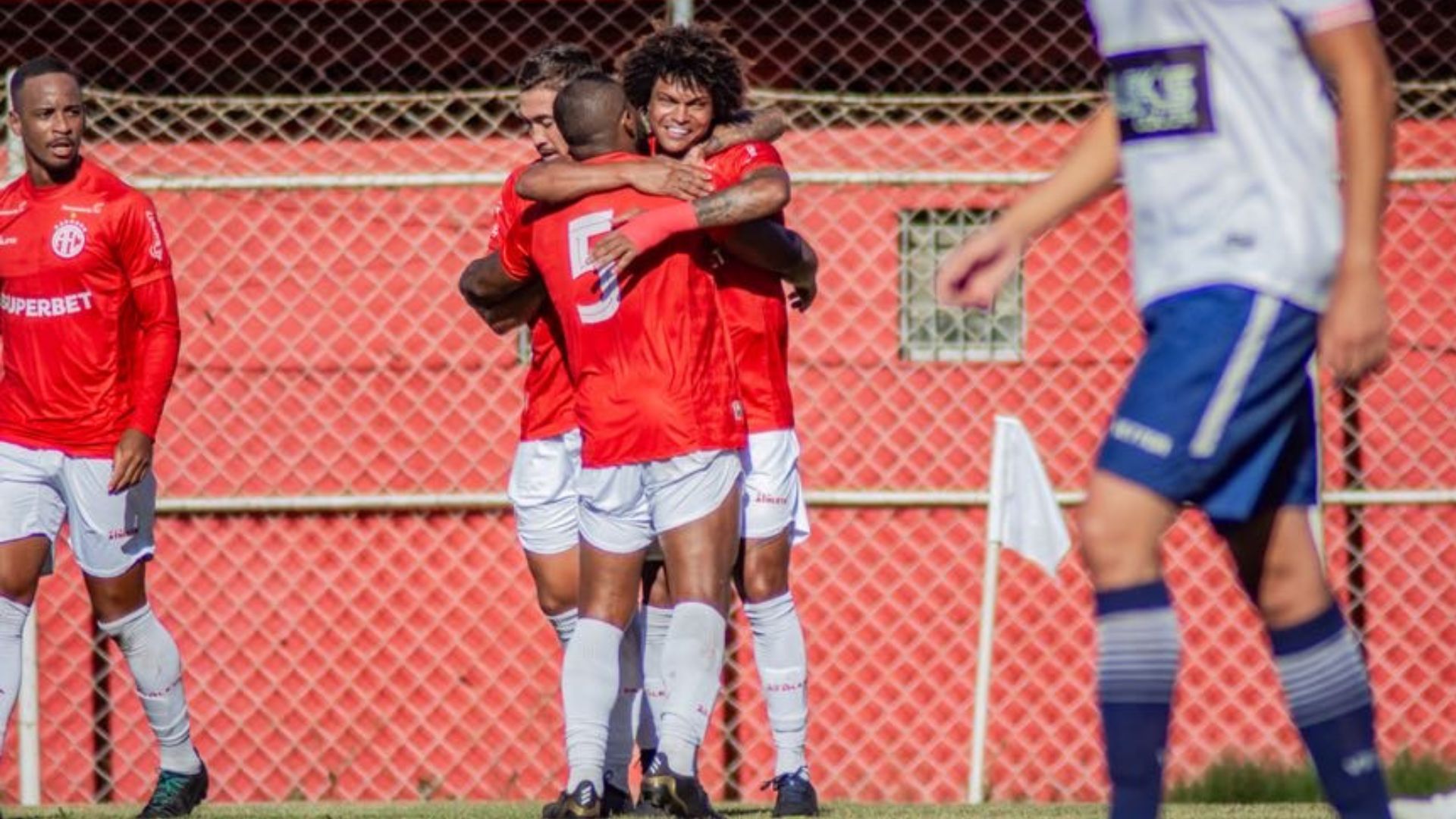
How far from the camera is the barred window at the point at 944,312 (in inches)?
352

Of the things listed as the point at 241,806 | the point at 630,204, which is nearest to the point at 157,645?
the point at 241,806

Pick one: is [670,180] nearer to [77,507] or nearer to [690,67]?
[690,67]

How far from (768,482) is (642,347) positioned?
86cm

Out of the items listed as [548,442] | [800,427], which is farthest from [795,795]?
[800,427]

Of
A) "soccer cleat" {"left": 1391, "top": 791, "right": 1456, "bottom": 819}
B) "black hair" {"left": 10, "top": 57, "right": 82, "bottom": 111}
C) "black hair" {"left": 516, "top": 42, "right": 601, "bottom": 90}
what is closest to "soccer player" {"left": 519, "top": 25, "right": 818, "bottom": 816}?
"black hair" {"left": 516, "top": 42, "right": 601, "bottom": 90}

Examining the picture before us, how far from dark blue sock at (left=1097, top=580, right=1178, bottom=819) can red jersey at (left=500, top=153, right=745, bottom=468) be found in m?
1.74

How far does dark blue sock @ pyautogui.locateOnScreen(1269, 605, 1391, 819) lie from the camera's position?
11.4ft

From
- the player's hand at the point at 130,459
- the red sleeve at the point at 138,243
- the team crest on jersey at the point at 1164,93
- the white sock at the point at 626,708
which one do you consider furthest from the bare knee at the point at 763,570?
the team crest on jersey at the point at 1164,93

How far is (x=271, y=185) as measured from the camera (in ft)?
26.0

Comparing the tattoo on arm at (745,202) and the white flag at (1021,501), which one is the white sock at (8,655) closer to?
the tattoo on arm at (745,202)

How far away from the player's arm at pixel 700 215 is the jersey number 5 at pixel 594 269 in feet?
0.24

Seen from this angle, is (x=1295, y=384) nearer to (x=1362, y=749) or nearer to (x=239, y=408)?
(x=1362, y=749)

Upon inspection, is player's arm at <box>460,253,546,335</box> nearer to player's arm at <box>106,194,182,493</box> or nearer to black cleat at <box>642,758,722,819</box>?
player's arm at <box>106,194,182,493</box>

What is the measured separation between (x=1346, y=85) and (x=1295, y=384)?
0.49 metres
